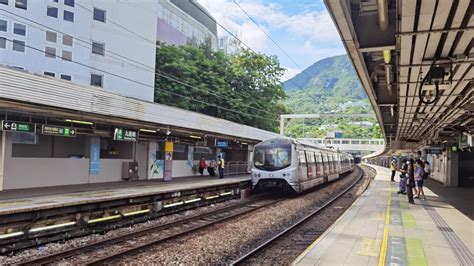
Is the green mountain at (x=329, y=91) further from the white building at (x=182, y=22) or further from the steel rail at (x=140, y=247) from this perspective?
the steel rail at (x=140, y=247)

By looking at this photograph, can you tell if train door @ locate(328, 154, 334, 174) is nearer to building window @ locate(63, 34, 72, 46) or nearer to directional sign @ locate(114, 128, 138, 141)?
directional sign @ locate(114, 128, 138, 141)

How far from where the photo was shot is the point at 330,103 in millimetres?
115562

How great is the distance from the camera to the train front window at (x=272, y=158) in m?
18.2

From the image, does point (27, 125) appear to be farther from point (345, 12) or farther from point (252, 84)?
point (252, 84)

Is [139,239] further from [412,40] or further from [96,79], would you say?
[96,79]

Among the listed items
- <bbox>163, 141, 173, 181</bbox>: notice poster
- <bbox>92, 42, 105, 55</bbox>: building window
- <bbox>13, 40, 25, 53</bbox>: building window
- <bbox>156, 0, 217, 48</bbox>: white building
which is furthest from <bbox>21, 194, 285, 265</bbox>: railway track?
<bbox>156, 0, 217, 48</bbox>: white building

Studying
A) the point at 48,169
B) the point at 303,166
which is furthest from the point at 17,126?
the point at 303,166

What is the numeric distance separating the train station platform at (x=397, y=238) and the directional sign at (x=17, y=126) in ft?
29.7

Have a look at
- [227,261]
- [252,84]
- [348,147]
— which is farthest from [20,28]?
[348,147]

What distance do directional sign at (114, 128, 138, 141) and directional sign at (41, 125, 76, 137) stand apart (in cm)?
197

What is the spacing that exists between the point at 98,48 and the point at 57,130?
23.8m

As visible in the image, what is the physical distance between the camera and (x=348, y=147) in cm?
8106

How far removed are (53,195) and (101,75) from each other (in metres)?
25.0

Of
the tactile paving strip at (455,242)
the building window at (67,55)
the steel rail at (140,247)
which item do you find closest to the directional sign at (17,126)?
the steel rail at (140,247)
